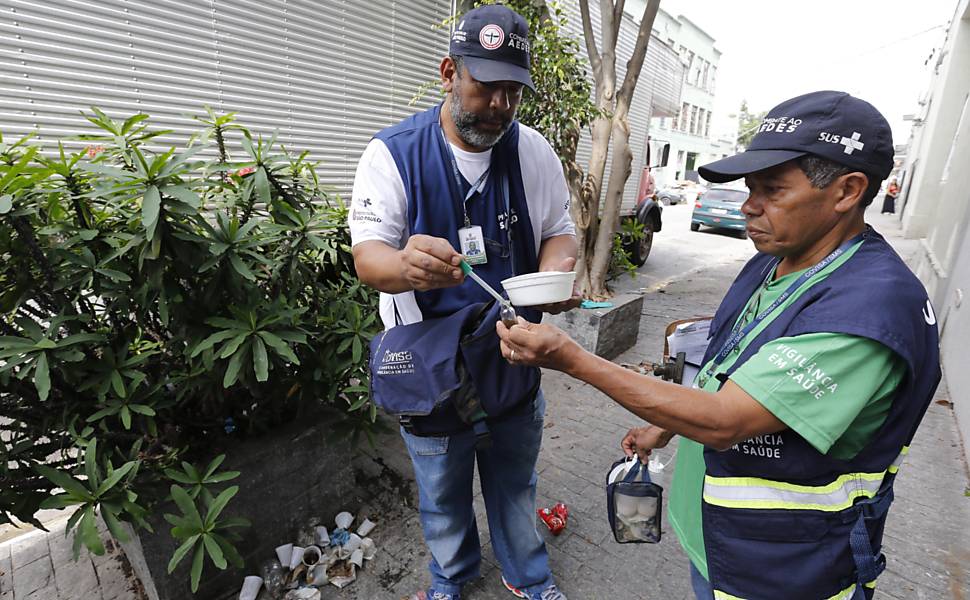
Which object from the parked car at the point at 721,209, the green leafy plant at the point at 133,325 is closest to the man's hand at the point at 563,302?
the green leafy plant at the point at 133,325

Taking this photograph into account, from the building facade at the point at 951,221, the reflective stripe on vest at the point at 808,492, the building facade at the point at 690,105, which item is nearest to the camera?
the reflective stripe on vest at the point at 808,492

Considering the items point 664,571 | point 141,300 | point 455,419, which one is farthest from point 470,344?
point 664,571

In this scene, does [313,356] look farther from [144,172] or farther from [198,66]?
[198,66]

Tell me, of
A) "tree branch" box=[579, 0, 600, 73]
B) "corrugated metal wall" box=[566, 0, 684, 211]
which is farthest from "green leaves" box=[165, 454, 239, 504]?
"corrugated metal wall" box=[566, 0, 684, 211]

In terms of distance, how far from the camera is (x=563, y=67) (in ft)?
15.4

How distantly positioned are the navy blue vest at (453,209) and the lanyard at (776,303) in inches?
26.7

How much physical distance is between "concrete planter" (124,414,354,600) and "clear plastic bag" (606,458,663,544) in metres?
1.60

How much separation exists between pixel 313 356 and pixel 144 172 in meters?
1.12

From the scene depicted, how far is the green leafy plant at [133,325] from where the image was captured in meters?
1.75

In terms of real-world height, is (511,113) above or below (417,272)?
above

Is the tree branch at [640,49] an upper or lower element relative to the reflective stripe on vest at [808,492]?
upper

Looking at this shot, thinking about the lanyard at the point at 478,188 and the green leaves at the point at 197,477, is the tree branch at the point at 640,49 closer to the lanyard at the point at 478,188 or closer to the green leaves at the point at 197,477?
the lanyard at the point at 478,188

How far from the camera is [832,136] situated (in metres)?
1.13

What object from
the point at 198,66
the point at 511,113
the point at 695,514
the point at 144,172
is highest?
the point at 198,66
